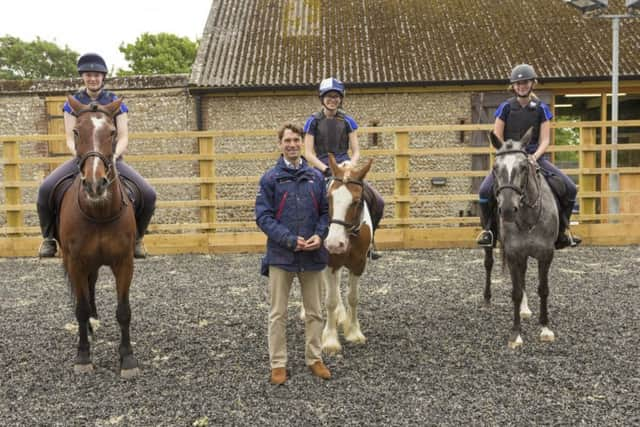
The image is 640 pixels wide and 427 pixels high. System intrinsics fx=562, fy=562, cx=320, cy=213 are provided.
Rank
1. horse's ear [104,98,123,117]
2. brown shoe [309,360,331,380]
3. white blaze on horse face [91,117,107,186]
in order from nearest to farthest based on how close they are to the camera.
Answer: white blaze on horse face [91,117,107,186], brown shoe [309,360,331,380], horse's ear [104,98,123,117]

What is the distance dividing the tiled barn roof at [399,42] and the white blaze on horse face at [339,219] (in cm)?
1062

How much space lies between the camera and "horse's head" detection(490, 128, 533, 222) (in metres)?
4.53

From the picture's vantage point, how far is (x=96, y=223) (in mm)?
4305

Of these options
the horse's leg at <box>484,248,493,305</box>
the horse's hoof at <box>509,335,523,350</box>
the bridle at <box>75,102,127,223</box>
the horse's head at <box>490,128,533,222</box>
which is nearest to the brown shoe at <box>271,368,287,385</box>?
the bridle at <box>75,102,127,223</box>

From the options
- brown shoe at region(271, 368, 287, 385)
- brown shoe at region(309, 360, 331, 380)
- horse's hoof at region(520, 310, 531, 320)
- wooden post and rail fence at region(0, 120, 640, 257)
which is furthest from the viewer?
wooden post and rail fence at region(0, 120, 640, 257)

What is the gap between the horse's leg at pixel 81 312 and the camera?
4438mm

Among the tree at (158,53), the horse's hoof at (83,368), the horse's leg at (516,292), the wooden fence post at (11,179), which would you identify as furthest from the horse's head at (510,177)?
the tree at (158,53)

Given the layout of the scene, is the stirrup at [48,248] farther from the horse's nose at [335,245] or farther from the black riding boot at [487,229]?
the black riding boot at [487,229]

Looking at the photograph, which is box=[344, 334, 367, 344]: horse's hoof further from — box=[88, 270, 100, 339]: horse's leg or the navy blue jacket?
box=[88, 270, 100, 339]: horse's leg

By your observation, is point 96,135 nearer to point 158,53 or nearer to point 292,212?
point 292,212

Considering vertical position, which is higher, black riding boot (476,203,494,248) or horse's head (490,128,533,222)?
A: horse's head (490,128,533,222)

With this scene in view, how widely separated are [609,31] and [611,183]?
24.1 feet

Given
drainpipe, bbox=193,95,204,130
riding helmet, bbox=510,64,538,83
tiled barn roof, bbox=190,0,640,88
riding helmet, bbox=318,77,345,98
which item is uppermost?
tiled barn roof, bbox=190,0,640,88

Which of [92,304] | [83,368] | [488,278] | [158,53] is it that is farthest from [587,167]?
[158,53]
